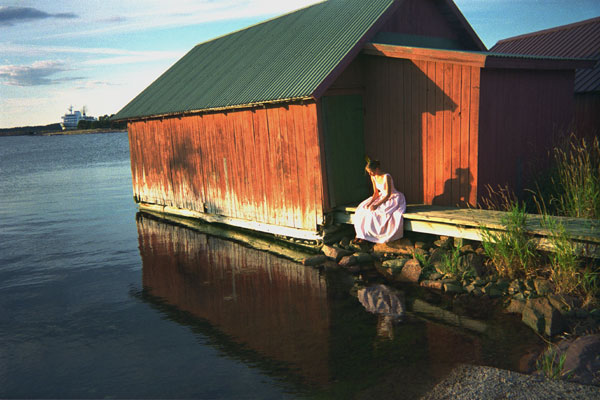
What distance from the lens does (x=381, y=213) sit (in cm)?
979

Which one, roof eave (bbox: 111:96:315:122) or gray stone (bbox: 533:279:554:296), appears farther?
roof eave (bbox: 111:96:315:122)

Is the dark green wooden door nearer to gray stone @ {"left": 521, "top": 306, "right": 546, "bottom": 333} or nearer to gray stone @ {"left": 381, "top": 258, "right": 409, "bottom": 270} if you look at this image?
gray stone @ {"left": 381, "top": 258, "right": 409, "bottom": 270}

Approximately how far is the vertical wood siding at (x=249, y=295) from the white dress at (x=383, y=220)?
1.41 metres

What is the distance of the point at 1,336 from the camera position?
7742 mm

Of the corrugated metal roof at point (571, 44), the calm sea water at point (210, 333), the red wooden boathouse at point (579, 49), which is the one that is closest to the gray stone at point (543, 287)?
the calm sea water at point (210, 333)

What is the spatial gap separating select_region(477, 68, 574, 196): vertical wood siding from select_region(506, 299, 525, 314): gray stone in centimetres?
304

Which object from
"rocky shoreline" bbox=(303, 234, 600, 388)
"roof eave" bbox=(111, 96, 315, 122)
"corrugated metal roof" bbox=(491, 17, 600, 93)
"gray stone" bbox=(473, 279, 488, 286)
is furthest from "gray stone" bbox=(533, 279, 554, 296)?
"corrugated metal roof" bbox=(491, 17, 600, 93)

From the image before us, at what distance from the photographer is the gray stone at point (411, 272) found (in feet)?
29.1

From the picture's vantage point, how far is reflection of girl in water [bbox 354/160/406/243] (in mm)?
9609

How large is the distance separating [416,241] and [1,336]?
25.9 ft

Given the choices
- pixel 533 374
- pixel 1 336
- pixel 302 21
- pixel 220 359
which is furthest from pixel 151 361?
pixel 302 21

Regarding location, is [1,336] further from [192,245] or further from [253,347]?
[192,245]

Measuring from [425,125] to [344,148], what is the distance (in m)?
1.93

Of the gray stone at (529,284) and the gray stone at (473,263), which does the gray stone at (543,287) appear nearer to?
the gray stone at (529,284)
